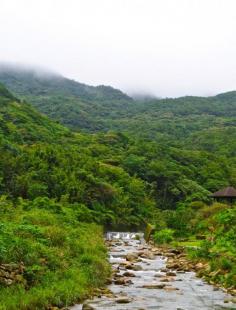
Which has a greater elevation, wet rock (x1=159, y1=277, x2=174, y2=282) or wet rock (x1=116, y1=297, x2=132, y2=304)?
wet rock (x1=116, y1=297, x2=132, y2=304)

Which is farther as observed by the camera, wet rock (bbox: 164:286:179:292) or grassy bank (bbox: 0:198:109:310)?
wet rock (bbox: 164:286:179:292)

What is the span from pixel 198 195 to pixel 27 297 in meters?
69.1

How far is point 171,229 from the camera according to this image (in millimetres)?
47562

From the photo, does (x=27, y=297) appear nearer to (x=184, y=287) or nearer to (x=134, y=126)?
(x=184, y=287)

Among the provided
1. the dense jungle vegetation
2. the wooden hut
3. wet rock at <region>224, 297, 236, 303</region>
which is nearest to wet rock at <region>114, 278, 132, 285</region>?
the dense jungle vegetation

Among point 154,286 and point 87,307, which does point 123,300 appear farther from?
point 154,286

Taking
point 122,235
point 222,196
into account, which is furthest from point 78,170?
point 222,196

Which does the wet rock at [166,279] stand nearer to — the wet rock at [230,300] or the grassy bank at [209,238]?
the grassy bank at [209,238]

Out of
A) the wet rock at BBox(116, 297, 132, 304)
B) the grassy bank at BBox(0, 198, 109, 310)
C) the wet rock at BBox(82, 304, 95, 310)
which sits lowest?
→ the wet rock at BBox(116, 297, 132, 304)

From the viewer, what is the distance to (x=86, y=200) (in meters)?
65.4

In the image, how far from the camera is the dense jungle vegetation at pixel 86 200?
1920 centimetres

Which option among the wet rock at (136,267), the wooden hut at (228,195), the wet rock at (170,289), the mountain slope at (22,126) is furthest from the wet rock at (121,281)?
the mountain slope at (22,126)

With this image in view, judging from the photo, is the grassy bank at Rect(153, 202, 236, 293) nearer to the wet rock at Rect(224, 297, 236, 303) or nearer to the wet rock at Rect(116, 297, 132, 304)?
the wet rock at Rect(224, 297, 236, 303)

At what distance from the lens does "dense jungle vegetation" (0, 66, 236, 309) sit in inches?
756
